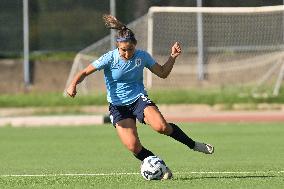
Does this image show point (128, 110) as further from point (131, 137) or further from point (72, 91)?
point (72, 91)

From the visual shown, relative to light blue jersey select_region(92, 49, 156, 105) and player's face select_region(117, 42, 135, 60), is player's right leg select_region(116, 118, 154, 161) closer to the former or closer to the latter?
light blue jersey select_region(92, 49, 156, 105)

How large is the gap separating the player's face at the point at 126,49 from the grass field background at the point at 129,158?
1.40 metres

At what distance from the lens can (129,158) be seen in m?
15.3

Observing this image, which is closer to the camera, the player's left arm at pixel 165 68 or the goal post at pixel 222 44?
the player's left arm at pixel 165 68

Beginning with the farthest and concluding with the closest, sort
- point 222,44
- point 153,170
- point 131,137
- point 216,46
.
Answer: point 216,46 < point 222,44 < point 131,137 < point 153,170

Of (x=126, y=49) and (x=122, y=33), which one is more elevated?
(x=122, y=33)

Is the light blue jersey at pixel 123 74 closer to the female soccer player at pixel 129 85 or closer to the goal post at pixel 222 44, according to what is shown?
the female soccer player at pixel 129 85

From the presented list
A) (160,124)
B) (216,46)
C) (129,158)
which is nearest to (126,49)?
(160,124)

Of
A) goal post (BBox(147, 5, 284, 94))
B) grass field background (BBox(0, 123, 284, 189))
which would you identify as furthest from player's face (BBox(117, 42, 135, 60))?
goal post (BBox(147, 5, 284, 94))

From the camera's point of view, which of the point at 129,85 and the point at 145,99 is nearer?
the point at 145,99

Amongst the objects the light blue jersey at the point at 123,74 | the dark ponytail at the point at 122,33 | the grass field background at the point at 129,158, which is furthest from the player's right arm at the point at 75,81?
the grass field background at the point at 129,158

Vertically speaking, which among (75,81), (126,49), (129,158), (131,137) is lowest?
(129,158)

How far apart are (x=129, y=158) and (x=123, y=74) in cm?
328

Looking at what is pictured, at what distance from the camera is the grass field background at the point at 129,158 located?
37.8 feet
